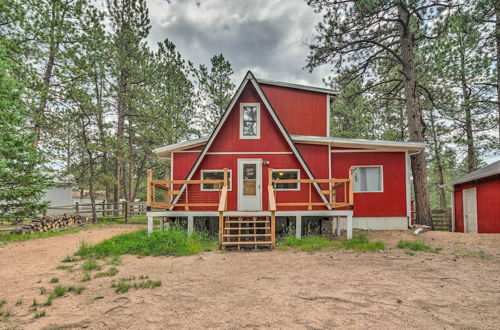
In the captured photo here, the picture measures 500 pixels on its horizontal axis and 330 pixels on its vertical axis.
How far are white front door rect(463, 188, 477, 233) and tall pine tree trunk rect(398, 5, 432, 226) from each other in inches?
99.8

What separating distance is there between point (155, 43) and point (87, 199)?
26.8m

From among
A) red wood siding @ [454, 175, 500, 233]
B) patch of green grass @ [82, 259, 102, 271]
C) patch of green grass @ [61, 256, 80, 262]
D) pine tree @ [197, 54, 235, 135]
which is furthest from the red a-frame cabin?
pine tree @ [197, 54, 235, 135]

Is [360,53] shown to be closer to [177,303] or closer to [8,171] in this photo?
[177,303]

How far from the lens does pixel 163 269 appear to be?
5281 mm

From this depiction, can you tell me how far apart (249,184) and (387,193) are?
5843mm

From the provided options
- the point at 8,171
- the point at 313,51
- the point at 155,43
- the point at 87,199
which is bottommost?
the point at 87,199

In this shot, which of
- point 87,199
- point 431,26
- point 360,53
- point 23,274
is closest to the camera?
point 23,274

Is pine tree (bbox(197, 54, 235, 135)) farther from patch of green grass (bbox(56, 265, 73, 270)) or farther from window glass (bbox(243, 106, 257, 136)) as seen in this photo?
patch of green grass (bbox(56, 265, 73, 270))

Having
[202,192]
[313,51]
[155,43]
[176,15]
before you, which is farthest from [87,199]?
[313,51]

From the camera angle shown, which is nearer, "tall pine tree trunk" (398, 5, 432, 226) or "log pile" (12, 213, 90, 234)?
"log pile" (12, 213, 90, 234)

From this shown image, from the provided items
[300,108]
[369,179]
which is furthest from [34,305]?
[300,108]

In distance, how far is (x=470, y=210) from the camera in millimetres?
12727

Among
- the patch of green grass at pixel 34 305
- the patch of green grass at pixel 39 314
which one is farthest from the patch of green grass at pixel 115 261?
the patch of green grass at pixel 39 314

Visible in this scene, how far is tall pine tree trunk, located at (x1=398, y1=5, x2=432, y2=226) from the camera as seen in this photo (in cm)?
1180
